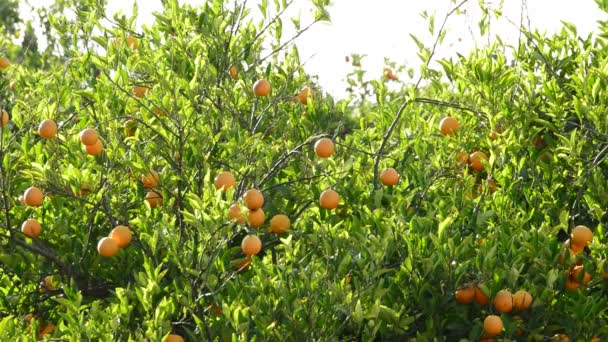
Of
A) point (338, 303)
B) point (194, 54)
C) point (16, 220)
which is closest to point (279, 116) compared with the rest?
point (194, 54)

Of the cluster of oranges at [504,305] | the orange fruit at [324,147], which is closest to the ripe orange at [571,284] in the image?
the cluster of oranges at [504,305]

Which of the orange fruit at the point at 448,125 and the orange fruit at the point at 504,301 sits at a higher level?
the orange fruit at the point at 448,125

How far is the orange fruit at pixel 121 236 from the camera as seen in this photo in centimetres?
379

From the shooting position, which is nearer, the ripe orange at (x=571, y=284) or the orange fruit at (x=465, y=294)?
the orange fruit at (x=465, y=294)

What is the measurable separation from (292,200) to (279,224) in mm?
384

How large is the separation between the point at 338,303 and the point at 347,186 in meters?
0.91

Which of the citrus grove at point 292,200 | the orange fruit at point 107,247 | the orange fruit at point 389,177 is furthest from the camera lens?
the orange fruit at point 389,177

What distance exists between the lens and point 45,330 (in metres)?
4.13

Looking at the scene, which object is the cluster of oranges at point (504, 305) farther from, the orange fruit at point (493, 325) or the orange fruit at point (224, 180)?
the orange fruit at point (224, 180)

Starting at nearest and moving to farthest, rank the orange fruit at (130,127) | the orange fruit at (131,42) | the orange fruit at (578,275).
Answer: the orange fruit at (578,275), the orange fruit at (130,127), the orange fruit at (131,42)

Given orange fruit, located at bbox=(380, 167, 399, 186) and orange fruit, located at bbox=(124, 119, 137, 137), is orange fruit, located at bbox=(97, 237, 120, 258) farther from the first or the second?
orange fruit, located at bbox=(380, 167, 399, 186)

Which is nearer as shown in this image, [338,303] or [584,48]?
[338,303]

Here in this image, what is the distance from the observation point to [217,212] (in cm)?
325

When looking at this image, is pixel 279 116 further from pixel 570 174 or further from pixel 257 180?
pixel 570 174
